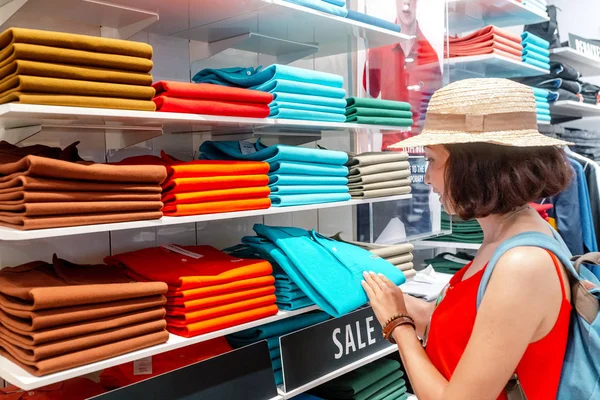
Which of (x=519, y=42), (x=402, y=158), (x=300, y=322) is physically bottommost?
(x=300, y=322)

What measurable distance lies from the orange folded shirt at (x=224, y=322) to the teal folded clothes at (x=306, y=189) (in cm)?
43

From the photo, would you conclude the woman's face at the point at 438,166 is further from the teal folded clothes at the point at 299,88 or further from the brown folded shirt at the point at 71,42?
the brown folded shirt at the point at 71,42

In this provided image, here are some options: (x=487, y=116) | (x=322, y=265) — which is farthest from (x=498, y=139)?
(x=322, y=265)

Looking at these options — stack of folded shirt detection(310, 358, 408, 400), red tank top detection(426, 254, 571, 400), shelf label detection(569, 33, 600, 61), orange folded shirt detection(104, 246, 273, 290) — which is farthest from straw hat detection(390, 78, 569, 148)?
shelf label detection(569, 33, 600, 61)

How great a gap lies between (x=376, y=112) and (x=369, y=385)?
122 cm

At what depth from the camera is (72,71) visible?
144 centimetres

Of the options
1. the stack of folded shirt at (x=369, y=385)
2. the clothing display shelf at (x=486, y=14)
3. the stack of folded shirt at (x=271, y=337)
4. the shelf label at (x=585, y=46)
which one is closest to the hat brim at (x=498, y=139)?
the stack of folded shirt at (x=271, y=337)

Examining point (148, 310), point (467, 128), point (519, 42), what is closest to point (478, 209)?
point (467, 128)

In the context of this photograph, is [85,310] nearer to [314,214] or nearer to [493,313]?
[493,313]

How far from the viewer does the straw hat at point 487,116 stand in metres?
1.38

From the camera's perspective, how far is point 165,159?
1.85m

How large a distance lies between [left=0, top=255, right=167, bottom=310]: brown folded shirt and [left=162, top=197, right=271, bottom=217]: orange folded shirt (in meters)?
0.24

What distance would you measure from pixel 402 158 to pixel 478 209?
1.20 metres

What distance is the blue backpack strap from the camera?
1.28 meters
